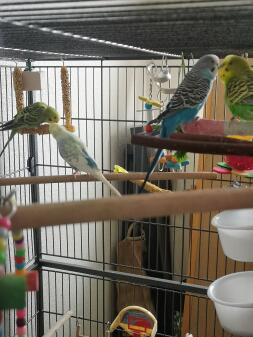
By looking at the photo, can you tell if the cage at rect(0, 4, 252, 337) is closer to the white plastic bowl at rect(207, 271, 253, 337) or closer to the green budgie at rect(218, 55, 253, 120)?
the white plastic bowl at rect(207, 271, 253, 337)

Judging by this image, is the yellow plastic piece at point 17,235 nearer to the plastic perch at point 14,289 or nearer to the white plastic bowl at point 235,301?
the plastic perch at point 14,289

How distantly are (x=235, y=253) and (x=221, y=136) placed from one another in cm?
52

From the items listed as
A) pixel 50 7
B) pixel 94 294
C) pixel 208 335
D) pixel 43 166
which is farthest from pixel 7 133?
pixel 208 335

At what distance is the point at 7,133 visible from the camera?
1.51 meters

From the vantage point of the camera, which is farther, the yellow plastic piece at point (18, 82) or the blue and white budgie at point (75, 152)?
the yellow plastic piece at point (18, 82)

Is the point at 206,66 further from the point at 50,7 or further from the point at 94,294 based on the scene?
the point at 94,294

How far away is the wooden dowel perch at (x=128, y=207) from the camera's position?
0.41 metres

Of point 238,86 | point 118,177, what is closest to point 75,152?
point 118,177

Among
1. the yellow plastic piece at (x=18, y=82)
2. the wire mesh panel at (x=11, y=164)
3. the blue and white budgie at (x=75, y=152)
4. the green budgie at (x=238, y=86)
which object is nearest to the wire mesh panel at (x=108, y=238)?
the wire mesh panel at (x=11, y=164)

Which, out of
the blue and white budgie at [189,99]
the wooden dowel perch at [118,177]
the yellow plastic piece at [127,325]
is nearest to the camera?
the blue and white budgie at [189,99]

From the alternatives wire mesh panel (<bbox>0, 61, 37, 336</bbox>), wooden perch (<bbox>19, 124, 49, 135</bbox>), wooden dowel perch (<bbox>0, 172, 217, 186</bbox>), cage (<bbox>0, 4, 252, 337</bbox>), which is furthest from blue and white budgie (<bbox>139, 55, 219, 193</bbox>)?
wire mesh panel (<bbox>0, 61, 37, 336</bbox>)

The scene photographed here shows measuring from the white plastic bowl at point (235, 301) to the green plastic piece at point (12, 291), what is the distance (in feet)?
2.35

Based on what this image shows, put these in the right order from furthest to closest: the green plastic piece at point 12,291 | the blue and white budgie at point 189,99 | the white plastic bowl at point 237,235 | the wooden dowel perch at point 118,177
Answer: the white plastic bowl at point 237,235 → the wooden dowel perch at point 118,177 → the blue and white budgie at point 189,99 → the green plastic piece at point 12,291

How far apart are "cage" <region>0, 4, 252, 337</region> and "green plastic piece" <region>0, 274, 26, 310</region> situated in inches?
41.3
